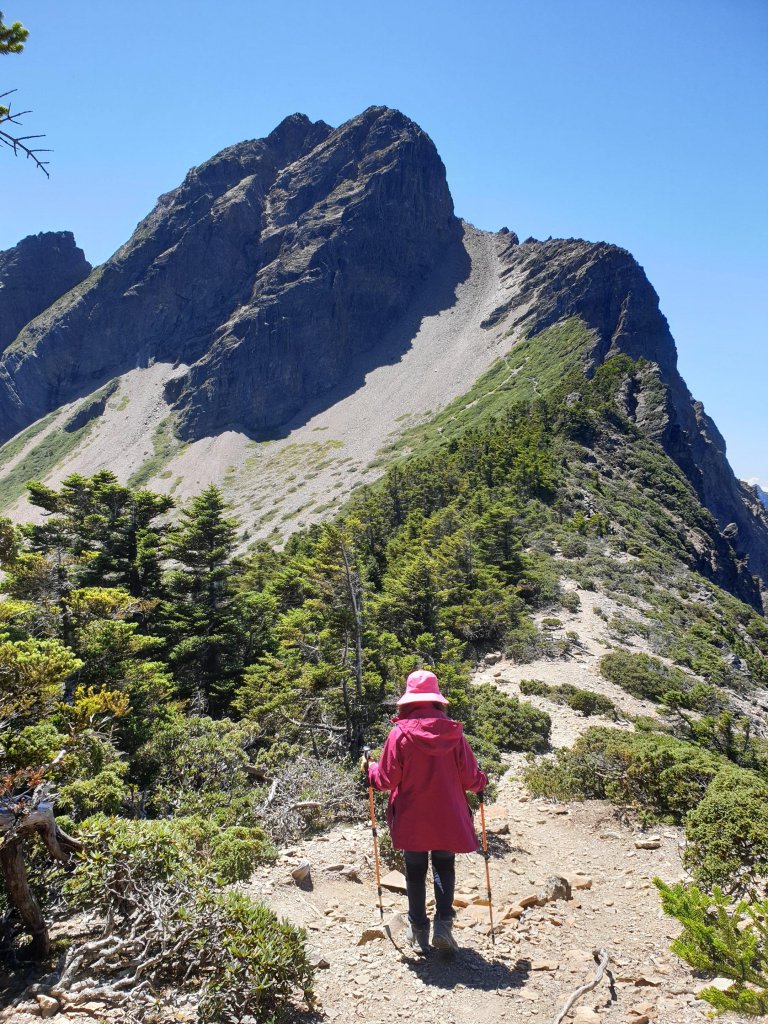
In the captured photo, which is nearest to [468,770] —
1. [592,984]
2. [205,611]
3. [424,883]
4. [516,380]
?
[424,883]

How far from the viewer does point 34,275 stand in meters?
161

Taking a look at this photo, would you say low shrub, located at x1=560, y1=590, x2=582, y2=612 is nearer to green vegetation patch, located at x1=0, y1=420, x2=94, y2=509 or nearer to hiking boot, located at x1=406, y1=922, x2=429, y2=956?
hiking boot, located at x1=406, y1=922, x2=429, y2=956

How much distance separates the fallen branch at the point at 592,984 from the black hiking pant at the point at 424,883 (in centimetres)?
101

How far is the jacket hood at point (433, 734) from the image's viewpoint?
430 cm

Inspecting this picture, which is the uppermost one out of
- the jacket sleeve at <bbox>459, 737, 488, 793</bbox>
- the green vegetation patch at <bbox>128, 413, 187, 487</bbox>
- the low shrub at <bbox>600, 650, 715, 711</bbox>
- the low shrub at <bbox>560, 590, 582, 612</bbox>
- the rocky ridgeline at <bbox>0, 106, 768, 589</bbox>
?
the rocky ridgeline at <bbox>0, 106, 768, 589</bbox>

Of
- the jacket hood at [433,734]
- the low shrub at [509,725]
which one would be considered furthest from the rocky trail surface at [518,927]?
the low shrub at [509,725]

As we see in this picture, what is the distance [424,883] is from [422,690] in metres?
1.46

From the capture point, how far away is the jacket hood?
430cm

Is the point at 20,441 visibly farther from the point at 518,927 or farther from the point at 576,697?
the point at 518,927

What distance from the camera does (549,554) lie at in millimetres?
30344

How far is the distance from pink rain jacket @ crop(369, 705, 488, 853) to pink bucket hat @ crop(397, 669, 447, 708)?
145mm

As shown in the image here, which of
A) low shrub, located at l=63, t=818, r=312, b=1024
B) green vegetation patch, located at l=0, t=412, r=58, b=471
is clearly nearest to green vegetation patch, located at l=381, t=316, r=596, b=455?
low shrub, located at l=63, t=818, r=312, b=1024

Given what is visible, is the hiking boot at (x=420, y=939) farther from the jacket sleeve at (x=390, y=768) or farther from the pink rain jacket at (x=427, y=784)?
the jacket sleeve at (x=390, y=768)

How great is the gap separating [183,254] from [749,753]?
542 ft
